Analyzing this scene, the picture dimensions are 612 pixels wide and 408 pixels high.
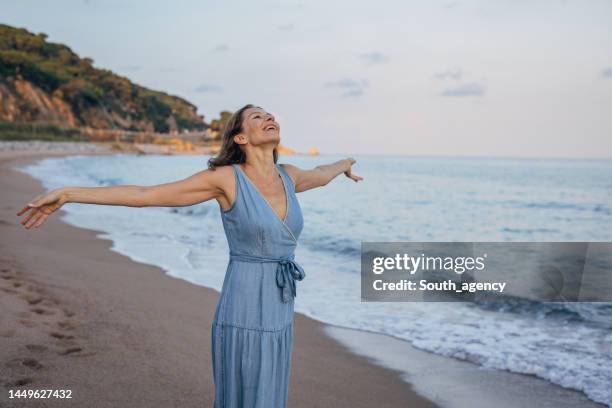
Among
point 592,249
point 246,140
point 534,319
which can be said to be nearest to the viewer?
point 246,140

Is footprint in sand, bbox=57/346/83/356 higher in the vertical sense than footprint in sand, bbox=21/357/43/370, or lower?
lower

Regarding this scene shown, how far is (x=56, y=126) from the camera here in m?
73.1

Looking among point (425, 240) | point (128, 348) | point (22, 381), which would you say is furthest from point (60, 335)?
point (425, 240)

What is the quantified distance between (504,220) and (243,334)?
701 inches

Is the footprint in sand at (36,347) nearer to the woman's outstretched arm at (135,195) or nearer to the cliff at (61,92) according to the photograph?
the woman's outstretched arm at (135,195)

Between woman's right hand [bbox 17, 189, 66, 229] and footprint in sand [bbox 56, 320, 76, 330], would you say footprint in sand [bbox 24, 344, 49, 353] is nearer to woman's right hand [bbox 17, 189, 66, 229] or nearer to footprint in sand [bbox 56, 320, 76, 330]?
footprint in sand [bbox 56, 320, 76, 330]

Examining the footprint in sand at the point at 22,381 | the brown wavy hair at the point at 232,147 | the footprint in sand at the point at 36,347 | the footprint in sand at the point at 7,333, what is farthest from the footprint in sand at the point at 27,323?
the brown wavy hair at the point at 232,147

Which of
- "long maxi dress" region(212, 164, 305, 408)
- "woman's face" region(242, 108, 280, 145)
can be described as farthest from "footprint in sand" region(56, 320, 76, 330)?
"woman's face" region(242, 108, 280, 145)

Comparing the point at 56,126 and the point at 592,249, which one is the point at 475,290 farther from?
the point at 56,126

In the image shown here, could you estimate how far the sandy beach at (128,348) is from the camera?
3.53m

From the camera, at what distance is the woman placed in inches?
94.0

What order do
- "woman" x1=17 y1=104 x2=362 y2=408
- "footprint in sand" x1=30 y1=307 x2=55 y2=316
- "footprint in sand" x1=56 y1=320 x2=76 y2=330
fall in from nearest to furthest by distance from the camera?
"woman" x1=17 y1=104 x2=362 y2=408, "footprint in sand" x1=56 y1=320 x2=76 y2=330, "footprint in sand" x1=30 y1=307 x2=55 y2=316

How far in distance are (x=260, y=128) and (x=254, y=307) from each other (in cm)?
78

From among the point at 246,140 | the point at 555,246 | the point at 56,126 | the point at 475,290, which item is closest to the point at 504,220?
the point at 555,246
